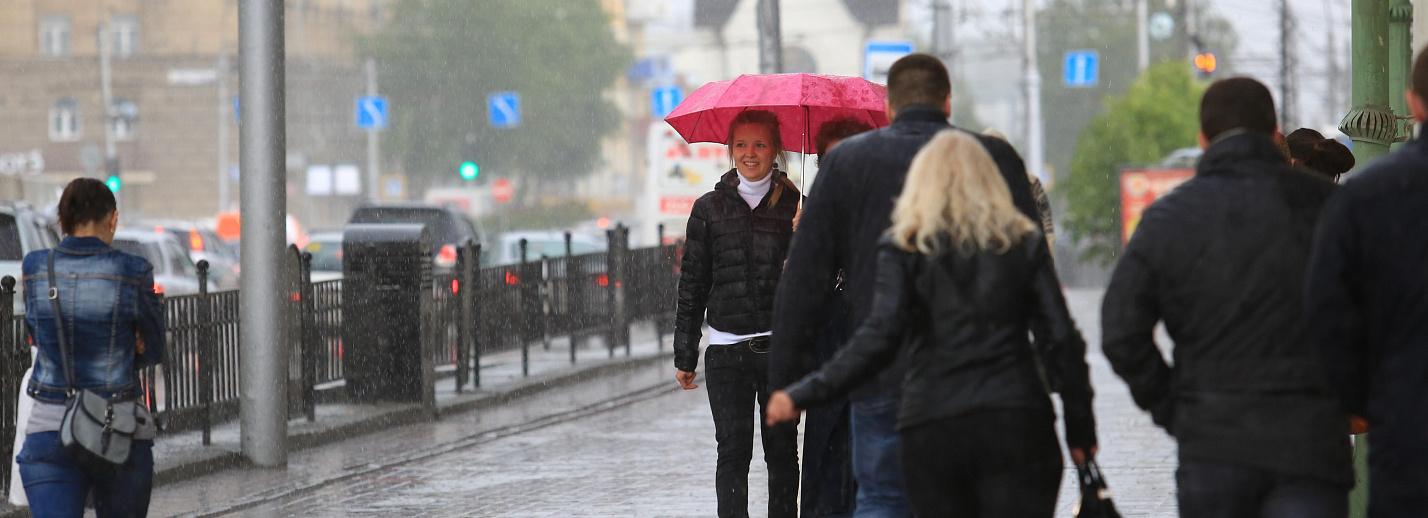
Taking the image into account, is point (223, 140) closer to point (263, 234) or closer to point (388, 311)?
point (388, 311)

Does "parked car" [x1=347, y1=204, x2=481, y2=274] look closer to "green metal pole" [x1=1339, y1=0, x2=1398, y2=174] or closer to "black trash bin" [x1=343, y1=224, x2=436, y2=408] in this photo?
"black trash bin" [x1=343, y1=224, x2=436, y2=408]

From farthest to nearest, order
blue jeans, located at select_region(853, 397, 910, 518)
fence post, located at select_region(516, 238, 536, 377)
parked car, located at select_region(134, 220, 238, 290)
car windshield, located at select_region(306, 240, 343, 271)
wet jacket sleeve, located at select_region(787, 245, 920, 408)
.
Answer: parked car, located at select_region(134, 220, 238, 290) < car windshield, located at select_region(306, 240, 343, 271) < fence post, located at select_region(516, 238, 536, 377) < blue jeans, located at select_region(853, 397, 910, 518) < wet jacket sleeve, located at select_region(787, 245, 920, 408)

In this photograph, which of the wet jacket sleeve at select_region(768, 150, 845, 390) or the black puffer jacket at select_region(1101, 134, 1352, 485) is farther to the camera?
the wet jacket sleeve at select_region(768, 150, 845, 390)

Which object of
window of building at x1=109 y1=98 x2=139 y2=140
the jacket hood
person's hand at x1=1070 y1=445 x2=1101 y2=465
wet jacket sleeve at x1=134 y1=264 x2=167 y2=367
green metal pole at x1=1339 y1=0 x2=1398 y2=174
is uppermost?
window of building at x1=109 y1=98 x2=139 y2=140

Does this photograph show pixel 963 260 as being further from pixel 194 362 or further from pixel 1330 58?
pixel 1330 58

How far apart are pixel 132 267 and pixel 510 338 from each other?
376 inches

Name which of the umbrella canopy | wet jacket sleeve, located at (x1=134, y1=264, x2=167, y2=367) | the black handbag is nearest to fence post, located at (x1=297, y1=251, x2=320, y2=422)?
the umbrella canopy

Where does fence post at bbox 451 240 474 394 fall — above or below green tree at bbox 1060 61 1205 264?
below

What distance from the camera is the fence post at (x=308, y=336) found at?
1124 centimetres

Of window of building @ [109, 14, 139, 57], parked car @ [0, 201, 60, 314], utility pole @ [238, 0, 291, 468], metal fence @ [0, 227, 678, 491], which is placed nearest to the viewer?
utility pole @ [238, 0, 291, 468]

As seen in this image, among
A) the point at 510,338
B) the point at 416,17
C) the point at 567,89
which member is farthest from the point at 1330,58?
the point at 510,338

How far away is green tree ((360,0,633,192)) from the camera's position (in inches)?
2756

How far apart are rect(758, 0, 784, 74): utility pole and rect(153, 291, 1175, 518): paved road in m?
10.9

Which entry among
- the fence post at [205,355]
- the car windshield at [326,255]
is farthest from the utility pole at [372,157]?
the fence post at [205,355]
